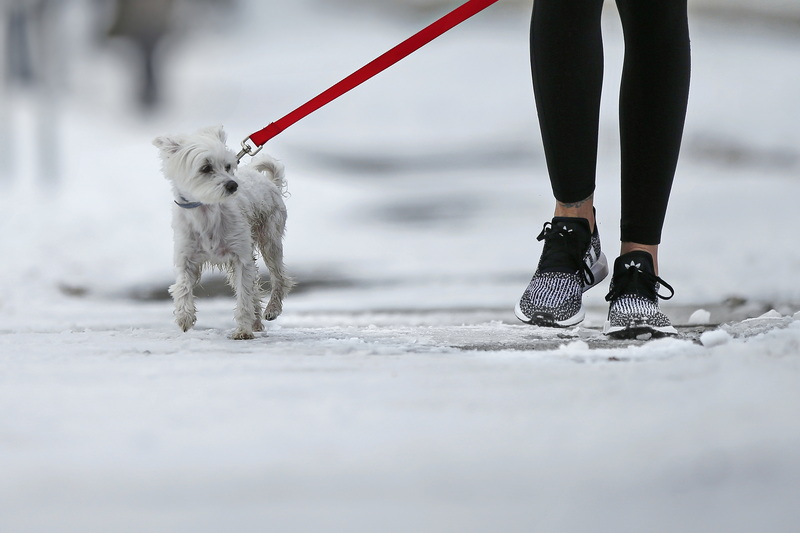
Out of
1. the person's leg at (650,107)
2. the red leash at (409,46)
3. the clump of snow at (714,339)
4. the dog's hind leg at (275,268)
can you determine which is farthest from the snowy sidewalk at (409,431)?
the dog's hind leg at (275,268)

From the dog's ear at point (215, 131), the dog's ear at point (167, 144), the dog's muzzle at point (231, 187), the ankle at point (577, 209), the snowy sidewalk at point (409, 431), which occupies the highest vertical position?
the dog's ear at point (215, 131)

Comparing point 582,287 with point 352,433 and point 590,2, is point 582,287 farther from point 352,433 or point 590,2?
point 352,433

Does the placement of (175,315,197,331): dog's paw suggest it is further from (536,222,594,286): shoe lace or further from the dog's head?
(536,222,594,286): shoe lace

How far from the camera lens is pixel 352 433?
40.3 inches

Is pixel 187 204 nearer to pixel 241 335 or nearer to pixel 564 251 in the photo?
pixel 241 335

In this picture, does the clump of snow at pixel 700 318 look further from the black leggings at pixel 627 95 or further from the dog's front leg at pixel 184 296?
the dog's front leg at pixel 184 296

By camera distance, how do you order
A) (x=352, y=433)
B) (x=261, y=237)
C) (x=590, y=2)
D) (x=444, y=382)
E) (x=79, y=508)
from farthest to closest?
(x=261, y=237) → (x=590, y=2) → (x=444, y=382) → (x=352, y=433) → (x=79, y=508)

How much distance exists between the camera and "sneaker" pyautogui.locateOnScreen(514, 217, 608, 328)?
1690 mm

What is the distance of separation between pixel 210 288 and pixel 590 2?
200cm

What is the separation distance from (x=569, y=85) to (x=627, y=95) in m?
0.13

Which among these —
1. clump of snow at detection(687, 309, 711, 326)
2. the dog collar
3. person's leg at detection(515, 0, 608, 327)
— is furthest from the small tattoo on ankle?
the dog collar

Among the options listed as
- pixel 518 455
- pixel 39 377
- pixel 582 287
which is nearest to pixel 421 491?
pixel 518 455

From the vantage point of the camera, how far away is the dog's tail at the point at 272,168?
8.36ft

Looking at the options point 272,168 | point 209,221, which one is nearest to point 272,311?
point 272,168
